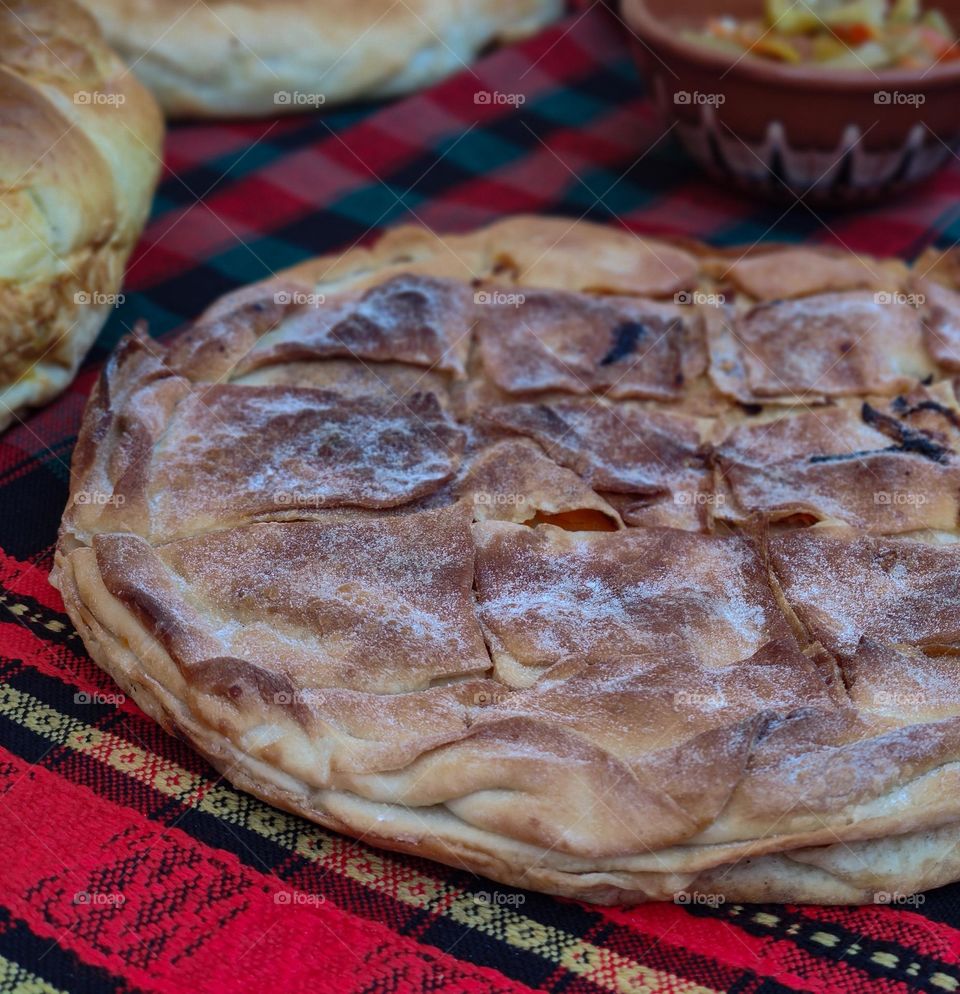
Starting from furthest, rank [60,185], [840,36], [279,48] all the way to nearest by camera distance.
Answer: [279,48] → [840,36] → [60,185]

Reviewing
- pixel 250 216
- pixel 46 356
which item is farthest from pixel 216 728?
pixel 250 216

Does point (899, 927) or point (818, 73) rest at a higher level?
point (818, 73)

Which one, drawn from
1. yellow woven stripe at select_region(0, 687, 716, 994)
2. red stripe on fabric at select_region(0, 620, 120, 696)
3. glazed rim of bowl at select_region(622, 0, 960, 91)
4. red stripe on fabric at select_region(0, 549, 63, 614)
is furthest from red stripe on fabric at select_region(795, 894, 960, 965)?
glazed rim of bowl at select_region(622, 0, 960, 91)

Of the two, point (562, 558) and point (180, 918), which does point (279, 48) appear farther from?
point (180, 918)

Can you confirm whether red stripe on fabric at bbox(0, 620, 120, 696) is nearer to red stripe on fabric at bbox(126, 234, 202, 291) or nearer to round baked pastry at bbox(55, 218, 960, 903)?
round baked pastry at bbox(55, 218, 960, 903)

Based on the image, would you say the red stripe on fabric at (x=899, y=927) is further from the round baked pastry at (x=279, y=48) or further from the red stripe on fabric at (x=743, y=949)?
the round baked pastry at (x=279, y=48)

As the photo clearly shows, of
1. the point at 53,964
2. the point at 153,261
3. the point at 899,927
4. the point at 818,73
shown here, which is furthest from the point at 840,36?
the point at 53,964

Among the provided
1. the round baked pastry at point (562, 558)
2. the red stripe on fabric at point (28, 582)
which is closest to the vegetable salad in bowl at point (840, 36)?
the round baked pastry at point (562, 558)

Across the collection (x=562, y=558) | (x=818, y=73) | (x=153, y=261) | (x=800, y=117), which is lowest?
(x=153, y=261)
